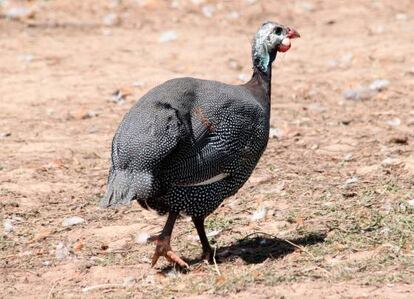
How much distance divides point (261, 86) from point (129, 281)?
1.26m

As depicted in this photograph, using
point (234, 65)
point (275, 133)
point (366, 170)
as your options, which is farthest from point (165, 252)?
point (234, 65)

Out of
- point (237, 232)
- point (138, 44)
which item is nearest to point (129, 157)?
point (237, 232)

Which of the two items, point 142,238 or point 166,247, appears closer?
point 166,247

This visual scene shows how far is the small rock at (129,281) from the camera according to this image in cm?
456

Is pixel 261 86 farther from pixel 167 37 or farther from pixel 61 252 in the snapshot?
pixel 167 37

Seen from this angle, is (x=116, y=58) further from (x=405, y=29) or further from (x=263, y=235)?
(x=263, y=235)

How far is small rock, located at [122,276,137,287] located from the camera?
4.56 m

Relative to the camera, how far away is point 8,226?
215 inches

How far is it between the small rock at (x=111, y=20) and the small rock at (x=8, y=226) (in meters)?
5.43

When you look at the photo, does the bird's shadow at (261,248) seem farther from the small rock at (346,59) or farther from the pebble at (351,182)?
the small rock at (346,59)

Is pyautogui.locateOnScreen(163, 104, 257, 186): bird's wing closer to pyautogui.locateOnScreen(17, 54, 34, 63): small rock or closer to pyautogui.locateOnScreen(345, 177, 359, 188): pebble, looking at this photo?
pyautogui.locateOnScreen(345, 177, 359, 188): pebble

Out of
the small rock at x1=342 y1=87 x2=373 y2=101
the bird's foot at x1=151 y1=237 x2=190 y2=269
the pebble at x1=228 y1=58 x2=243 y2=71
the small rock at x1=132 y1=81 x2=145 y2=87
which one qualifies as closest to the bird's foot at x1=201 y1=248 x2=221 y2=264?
the bird's foot at x1=151 y1=237 x2=190 y2=269

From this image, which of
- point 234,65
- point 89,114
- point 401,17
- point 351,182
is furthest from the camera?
point 401,17

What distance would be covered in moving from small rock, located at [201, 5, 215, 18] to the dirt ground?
0.04 m
